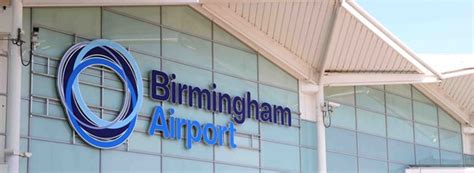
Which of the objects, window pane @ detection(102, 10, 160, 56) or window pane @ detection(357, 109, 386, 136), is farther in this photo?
window pane @ detection(357, 109, 386, 136)

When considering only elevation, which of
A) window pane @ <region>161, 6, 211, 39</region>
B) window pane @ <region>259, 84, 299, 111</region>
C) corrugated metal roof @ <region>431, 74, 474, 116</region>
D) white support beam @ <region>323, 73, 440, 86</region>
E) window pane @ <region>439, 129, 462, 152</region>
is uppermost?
window pane @ <region>161, 6, 211, 39</region>

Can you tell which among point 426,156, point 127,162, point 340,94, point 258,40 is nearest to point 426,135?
point 426,156

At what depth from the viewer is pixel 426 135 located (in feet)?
89.3

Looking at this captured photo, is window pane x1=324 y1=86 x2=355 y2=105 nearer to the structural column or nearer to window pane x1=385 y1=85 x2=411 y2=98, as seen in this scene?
window pane x1=385 y1=85 x2=411 y2=98

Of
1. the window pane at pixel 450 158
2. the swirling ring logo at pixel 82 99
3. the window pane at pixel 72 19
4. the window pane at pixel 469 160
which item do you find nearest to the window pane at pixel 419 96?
the window pane at pixel 450 158

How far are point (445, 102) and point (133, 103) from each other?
12955 mm

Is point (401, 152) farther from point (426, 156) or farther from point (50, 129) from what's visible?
point (50, 129)

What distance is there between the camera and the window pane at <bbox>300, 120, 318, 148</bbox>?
22.6 metres

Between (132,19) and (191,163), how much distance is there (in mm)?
3322

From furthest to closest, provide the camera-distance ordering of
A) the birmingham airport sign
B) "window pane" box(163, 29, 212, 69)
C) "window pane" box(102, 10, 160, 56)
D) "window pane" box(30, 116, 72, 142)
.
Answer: "window pane" box(163, 29, 212, 69) → "window pane" box(102, 10, 160, 56) → the birmingham airport sign → "window pane" box(30, 116, 72, 142)

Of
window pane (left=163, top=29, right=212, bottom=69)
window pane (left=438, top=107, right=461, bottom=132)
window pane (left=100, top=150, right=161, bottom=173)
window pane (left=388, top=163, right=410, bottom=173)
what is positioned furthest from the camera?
window pane (left=438, top=107, right=461, bottom=132)

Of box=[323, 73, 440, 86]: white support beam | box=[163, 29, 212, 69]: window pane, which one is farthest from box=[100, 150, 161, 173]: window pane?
box=[323, 73, 440, 86]: white support beam

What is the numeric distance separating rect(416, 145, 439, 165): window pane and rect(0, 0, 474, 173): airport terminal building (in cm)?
5

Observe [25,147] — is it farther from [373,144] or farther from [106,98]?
[373,144]
